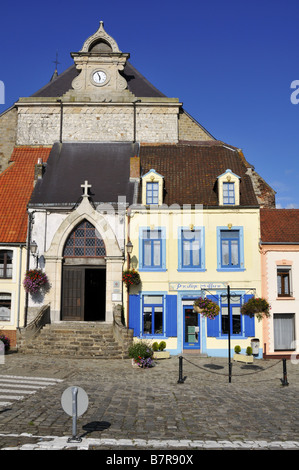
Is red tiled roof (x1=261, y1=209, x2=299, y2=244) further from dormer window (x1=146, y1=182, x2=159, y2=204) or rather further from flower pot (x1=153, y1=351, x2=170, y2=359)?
flower pot (x1=153, y1=351, x2=170, y2=359)

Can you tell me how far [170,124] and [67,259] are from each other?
11.6m

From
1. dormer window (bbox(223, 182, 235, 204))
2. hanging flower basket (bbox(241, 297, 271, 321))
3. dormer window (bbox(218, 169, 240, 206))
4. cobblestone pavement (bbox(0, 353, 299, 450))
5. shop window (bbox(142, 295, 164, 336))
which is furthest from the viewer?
dormer window (bbox(223, 182, 235, 204))

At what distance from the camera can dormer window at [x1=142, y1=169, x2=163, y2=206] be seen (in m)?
20.2

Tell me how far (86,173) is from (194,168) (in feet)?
18.3

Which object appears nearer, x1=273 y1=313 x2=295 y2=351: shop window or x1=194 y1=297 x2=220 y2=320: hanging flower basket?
x1=194 y1=297 x2=220 y2=320: hanging flower basket

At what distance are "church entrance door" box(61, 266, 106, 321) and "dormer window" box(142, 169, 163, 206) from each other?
386 centimetres

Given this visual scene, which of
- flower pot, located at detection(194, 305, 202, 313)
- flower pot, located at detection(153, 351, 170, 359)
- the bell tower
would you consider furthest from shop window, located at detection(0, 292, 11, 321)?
the bell tower

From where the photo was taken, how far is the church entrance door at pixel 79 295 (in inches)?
784

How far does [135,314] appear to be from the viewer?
62.5 feet

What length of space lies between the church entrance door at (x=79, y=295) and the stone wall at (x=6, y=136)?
34.9 ft

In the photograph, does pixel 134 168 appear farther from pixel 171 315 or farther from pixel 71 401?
pixel 71 401

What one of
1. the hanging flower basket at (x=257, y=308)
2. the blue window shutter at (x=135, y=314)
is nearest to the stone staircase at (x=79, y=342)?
the blue window shutter at (x=135, y=314)

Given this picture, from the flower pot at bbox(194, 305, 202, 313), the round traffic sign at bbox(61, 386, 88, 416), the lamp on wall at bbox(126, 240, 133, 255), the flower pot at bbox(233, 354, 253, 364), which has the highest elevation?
the lamp on wall at bbox(126, 240, 133, 255)

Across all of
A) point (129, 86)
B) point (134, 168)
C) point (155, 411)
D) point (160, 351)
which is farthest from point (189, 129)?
point (155, 411)
